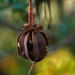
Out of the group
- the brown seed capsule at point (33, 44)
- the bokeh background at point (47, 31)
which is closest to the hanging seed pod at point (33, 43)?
the brown seed capsule at point (33, 44)

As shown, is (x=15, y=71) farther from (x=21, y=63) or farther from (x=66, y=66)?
(x=66, y=66)

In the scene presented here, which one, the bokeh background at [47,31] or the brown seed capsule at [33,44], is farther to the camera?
the bokeh background at [47,31]

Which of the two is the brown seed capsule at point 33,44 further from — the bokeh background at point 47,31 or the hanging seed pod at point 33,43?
the bokeh background at point 47,31

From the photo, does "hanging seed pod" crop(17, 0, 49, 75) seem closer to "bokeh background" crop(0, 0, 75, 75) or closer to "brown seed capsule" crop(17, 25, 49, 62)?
"brown seed capsule" crop(17, 25, 49, 62)

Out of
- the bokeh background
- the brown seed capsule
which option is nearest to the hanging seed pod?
the brown seed capsule

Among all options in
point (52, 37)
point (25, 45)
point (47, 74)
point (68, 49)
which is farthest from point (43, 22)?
point (25, 45)

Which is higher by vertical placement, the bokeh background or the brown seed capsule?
the brown seed capsule
